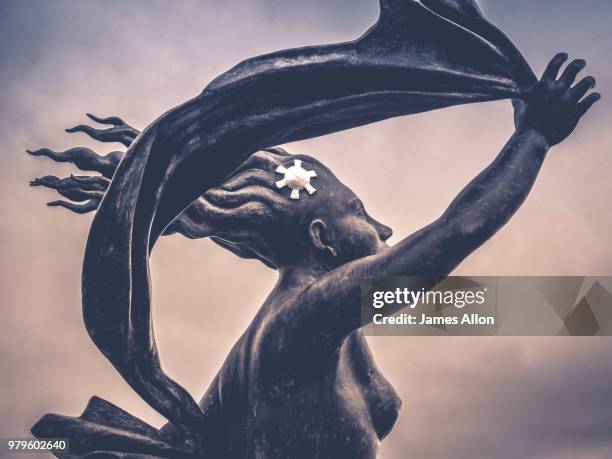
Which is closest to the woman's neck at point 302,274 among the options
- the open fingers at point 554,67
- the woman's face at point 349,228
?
the woman's face at point 349,228

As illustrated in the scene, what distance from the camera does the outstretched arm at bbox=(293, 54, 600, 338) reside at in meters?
4.30

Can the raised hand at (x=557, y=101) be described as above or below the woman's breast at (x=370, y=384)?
above

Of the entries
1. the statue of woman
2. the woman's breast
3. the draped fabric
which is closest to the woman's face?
the statue of woman

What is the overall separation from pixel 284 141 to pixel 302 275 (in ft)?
2.34

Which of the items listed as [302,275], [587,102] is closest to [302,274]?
[302,275]

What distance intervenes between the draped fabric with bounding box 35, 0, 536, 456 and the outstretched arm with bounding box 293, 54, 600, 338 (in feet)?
0.52

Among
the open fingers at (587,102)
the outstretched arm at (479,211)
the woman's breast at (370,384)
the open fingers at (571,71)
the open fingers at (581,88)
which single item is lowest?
the woman's breast at (370,384)

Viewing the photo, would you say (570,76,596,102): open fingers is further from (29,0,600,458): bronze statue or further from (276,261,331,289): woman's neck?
(276,261,331,289): woman's neck

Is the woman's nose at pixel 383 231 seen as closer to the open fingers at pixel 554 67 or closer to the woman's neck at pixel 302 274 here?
the woman's neck at pixel 302 274

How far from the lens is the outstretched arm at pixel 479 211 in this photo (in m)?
4.30

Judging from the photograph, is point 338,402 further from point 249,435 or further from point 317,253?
point 317,253

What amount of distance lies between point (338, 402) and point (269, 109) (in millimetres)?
1480

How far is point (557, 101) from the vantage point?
14.8 feet

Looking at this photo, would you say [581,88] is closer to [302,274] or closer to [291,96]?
[291,96]
